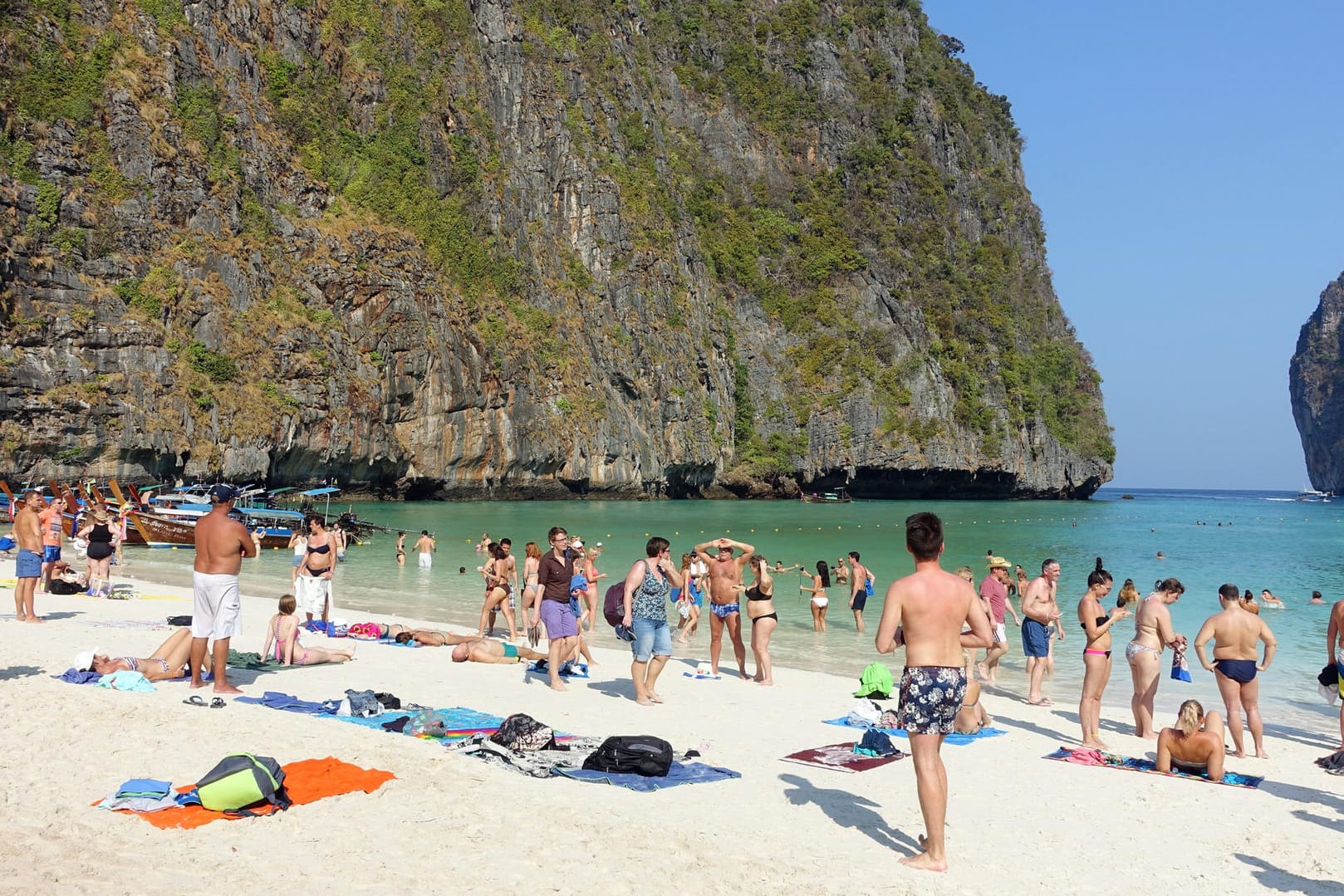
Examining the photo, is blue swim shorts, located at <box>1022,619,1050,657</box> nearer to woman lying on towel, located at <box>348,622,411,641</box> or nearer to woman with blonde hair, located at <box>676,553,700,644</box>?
woman with blonde hair, located at <box>676,553,700,644</box>

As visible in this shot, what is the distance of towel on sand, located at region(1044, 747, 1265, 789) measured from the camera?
8469mm

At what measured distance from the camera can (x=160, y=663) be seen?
10.7 metres

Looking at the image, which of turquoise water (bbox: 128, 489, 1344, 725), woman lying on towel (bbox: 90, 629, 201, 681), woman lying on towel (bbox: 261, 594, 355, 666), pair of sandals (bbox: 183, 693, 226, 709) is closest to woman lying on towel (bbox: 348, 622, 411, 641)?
turquoise water (bbox: 128, 489, 1344, 725)

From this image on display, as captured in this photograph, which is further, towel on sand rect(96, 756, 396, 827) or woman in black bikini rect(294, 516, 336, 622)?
woman in black bikini rect(294, 516, 336, 622)

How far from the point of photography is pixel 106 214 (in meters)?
48.9

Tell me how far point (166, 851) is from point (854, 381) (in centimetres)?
8541

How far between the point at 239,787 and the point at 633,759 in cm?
281

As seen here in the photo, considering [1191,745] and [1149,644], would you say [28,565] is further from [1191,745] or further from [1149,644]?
[1191,745]

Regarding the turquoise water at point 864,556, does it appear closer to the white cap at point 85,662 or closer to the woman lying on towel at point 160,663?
the woman lying on towel at point 160,663

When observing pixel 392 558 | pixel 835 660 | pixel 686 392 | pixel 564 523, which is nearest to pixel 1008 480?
pixel 686 392

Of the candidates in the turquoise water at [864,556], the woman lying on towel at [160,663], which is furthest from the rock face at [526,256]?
the woman lying on towel at [160,663]

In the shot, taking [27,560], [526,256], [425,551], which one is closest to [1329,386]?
[526,256]

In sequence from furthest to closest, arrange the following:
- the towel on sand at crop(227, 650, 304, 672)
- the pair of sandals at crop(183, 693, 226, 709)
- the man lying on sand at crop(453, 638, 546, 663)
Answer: the man lying on sand at crop(453, 638, 546, 663), the towel on sand at crop(227, 650, 304, 672), the pair of sandals at crop(183, 693, 226, 709)

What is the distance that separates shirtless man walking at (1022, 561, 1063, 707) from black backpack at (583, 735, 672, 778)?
18.8 ft
